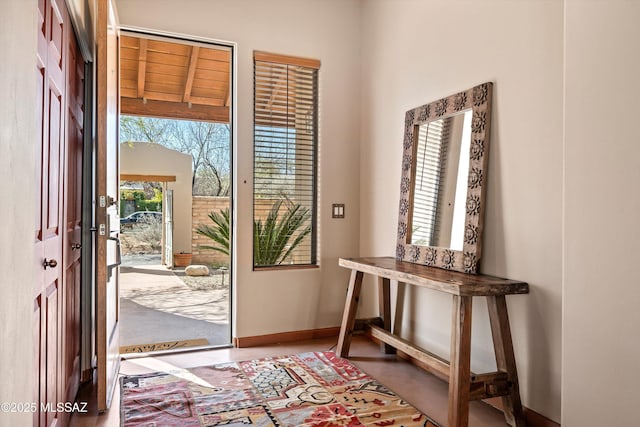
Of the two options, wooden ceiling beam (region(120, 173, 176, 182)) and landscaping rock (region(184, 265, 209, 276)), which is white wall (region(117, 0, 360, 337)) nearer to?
landscaping rock (region(184, 265, 209, 276))

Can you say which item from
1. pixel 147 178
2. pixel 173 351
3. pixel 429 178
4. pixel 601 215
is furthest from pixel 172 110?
pixel 601 215

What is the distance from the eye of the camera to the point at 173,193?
351 inches

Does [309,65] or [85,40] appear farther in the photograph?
[309,65]

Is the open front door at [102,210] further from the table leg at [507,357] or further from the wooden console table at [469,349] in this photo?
the table leg at [507,357]

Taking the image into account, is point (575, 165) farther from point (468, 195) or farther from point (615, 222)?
point (468, 195)

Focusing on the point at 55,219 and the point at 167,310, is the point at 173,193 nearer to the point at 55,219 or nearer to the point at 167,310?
the point at 167,310

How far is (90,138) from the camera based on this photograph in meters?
2.68

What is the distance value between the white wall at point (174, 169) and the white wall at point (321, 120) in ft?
18.1

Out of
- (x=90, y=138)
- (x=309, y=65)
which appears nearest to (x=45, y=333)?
(x=90, y=138)

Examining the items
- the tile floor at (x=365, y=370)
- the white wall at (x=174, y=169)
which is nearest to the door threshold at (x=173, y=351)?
the tile floor at (x=365, y=370)

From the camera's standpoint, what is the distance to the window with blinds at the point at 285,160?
3576 mm

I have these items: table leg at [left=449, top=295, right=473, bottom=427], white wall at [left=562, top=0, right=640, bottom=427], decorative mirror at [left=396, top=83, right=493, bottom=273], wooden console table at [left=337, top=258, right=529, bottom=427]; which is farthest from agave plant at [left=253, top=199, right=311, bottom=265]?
white wall at [left=562, top=0, right=640, bottom=427]

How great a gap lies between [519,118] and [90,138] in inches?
99.8

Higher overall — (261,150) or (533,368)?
(261,150)
